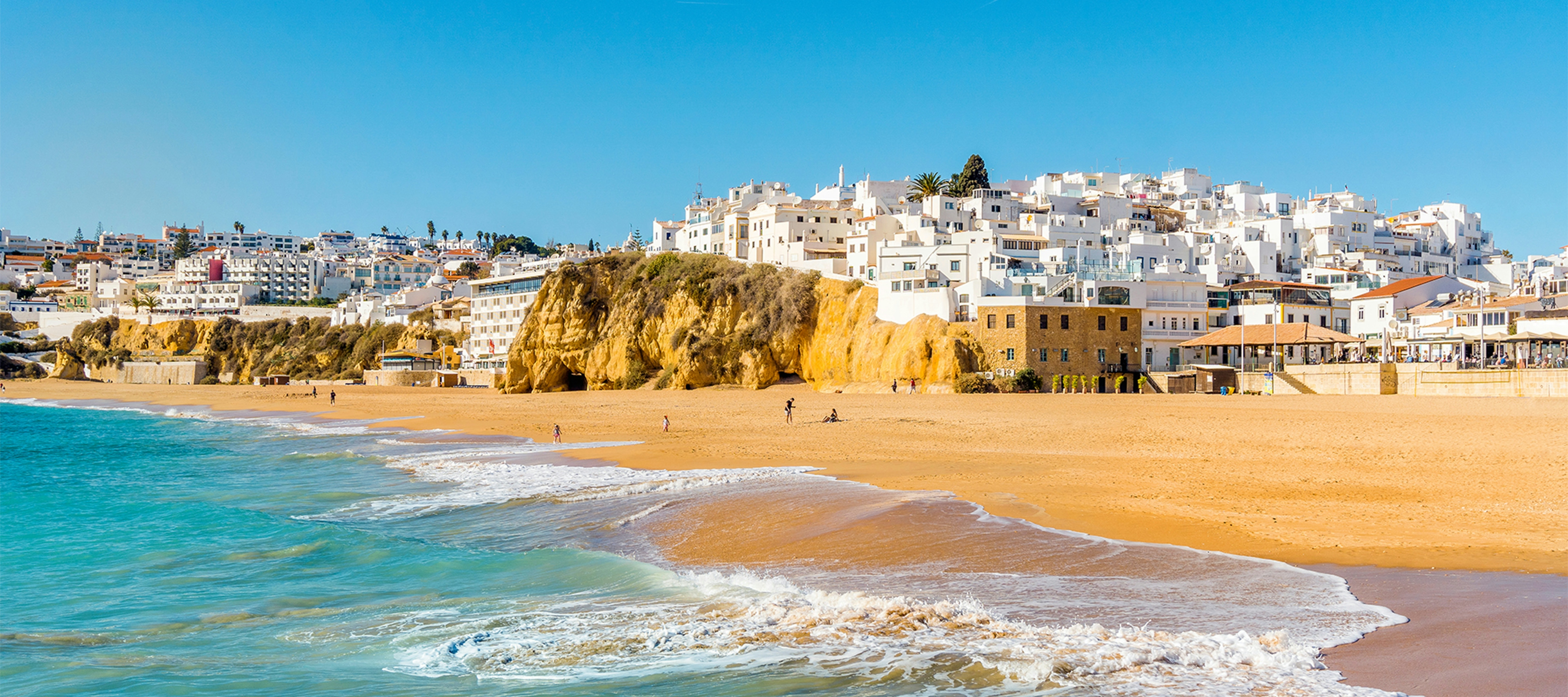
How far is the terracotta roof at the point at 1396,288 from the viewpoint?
48250mm

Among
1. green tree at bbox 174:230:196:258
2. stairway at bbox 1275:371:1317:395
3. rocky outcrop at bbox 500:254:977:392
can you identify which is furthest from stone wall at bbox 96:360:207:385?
green tree at bbox 174:230:196:258

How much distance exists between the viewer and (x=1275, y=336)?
40719mm

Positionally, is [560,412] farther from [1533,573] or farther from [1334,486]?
[1533,573]

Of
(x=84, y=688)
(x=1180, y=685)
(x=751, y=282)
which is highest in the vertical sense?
(x=751, y=282)

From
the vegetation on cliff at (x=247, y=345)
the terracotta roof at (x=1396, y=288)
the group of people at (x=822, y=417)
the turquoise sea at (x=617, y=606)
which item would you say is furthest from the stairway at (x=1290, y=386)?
the vegetation on cliff at (x=247, y=345)

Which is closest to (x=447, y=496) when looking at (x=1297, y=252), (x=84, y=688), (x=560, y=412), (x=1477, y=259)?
(x=84, y=688)

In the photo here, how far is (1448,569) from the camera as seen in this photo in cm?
985

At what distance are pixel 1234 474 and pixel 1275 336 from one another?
26.5 meters

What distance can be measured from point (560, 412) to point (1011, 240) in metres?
25.1

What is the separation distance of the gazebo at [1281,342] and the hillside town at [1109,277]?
0.34ft

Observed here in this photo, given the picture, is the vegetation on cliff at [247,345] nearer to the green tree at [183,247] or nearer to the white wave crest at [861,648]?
the green tree at [183,247]

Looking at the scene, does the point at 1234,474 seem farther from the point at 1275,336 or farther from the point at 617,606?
the point at 1275,336

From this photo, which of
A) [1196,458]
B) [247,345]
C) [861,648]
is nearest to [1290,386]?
[1196,458]

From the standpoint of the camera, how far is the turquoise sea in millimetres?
8016
